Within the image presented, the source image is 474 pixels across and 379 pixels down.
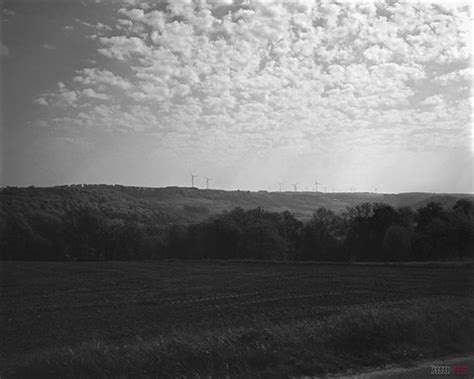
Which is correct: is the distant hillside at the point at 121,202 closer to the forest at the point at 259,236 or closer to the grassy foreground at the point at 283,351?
the forest at the point at 259,236

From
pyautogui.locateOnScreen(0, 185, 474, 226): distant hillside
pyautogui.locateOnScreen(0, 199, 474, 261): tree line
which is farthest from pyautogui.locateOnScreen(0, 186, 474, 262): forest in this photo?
pyautogui.locateOnScreen(0, 185, 474, 226): distant hillside

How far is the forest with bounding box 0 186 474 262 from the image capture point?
66.4 meters

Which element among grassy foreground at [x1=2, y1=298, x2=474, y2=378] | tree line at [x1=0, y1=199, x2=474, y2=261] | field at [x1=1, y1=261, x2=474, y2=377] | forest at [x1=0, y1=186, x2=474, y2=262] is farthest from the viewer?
forest at [x1=0, y1=186, x2=474, y2=262]

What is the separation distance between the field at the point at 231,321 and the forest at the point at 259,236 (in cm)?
1072

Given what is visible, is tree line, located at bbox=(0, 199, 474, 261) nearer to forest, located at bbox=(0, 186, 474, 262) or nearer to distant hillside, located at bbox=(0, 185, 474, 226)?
forest, located at bbox=(0, 186, 474, 262)

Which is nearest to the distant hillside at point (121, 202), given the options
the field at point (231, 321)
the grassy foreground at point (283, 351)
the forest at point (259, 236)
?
the forest at point (259, 236)

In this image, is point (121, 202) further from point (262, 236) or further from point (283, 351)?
point (283, 351)

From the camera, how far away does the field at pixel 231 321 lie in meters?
8.71

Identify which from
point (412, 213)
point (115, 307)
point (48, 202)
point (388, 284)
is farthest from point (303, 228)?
point (48, 202)

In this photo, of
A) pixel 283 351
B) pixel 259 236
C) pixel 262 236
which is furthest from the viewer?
pixel 259 236

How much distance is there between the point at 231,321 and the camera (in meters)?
23.0

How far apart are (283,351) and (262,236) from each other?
78.6 m

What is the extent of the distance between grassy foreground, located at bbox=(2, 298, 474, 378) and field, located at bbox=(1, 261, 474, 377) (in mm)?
25

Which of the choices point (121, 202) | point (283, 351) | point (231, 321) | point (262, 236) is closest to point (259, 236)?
point (262, 236)
